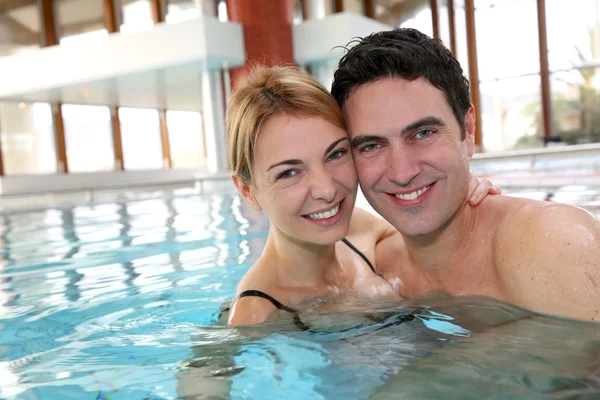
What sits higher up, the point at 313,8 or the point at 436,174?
the point at 313,8

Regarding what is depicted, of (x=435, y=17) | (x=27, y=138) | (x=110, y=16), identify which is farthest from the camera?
(x=435, y=17)

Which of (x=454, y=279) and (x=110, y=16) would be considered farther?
(x=110, y=16)

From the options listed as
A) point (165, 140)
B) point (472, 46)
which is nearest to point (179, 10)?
point (165, 140)

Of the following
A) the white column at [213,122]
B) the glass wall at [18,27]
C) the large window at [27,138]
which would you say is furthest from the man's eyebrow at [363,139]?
the glass wall at [18,27]

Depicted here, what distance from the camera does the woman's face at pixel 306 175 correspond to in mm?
2098

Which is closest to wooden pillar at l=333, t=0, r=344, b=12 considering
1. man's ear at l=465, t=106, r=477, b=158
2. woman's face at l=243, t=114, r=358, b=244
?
man's ear at l=465, t=106, r=477, b=158

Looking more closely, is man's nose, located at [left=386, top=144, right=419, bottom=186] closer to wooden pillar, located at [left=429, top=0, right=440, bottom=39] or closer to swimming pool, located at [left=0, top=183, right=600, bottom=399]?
swimming pool, located at [left=0, top=183, right=600, bottom=399]

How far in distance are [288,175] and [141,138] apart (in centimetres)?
2114

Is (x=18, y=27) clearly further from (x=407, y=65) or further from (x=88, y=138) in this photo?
(x=407, y=65)

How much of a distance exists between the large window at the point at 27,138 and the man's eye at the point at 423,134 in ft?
60.8

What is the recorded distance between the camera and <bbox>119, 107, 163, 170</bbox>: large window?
70.5 feet

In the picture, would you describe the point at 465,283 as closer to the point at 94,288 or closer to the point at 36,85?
the point at 94,288

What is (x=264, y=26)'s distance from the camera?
46.7ft

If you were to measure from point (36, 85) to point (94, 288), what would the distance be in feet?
47.1
